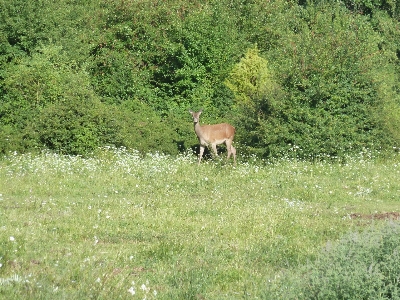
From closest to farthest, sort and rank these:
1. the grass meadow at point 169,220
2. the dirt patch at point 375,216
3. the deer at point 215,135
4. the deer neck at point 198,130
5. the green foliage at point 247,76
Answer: the grass meadow at point 169,220 → the dirt patch at point 375,216 → the deer at point 215,135 → the deer neck at point 198,130 → the green foliage at point 247,76

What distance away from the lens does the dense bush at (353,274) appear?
6.56 m

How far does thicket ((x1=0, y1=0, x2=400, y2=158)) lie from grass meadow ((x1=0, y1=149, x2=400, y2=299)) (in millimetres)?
1663

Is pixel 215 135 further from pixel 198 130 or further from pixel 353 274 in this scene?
pixel 353 274

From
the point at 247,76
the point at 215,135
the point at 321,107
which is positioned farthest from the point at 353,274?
the point at 247,76

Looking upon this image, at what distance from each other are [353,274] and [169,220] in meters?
5.16

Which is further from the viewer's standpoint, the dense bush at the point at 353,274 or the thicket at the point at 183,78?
the thicket at the point at 183,78

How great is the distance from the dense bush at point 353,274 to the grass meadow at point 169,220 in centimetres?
45

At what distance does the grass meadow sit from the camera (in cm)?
778

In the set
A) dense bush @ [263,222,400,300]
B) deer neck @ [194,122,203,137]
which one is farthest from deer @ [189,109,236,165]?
dense bush @ [263,222,400,300]

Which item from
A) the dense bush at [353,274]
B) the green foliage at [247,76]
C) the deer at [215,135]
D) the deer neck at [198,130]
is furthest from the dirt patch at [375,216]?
the green foliage at [247,76]

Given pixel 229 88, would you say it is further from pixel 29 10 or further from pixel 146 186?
pixel 146 186

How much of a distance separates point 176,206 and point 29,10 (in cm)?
1524

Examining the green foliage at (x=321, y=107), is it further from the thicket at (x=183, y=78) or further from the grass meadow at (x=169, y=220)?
the grass meadow at (x=169, y=220)

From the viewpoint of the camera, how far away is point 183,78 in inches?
1129
